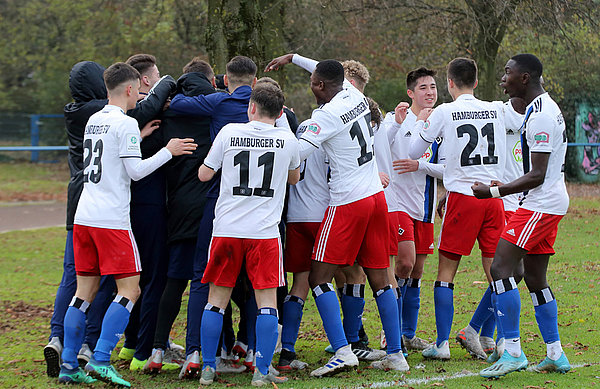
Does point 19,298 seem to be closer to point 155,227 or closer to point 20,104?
point 155,227

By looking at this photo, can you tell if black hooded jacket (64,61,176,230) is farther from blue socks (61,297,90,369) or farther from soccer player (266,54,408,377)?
soccer player (266,54,408,377)

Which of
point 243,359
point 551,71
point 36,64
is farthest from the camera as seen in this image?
point 36,64

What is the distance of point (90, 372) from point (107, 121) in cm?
200

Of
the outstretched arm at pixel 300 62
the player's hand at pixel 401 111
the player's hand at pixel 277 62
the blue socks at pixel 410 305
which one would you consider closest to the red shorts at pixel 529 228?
the blue socks at pixel 410 305

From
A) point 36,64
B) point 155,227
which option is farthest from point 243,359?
point 36,64

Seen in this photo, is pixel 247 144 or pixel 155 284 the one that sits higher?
pixel 247 144

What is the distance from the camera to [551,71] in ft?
70.5

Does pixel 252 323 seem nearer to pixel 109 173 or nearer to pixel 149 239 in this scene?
pixel 149 239

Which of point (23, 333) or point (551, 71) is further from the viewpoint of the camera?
point (551, 71)

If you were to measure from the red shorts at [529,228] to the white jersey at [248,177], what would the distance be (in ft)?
6.34

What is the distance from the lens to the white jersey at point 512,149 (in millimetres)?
7383

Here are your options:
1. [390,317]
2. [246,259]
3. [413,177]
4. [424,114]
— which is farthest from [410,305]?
[246,259]

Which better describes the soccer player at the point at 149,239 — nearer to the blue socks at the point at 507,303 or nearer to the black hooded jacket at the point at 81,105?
the black hooded jacket at the point at 81,105

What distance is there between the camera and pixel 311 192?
6492 millimetres
